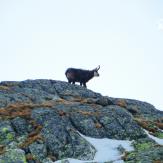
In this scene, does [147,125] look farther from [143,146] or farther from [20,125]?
[20,125]

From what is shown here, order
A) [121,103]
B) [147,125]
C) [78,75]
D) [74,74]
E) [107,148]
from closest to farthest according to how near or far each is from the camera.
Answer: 1. [107,148]
2. [147,125]
3. [121,103]
4. [74,74]
5. [78,75]

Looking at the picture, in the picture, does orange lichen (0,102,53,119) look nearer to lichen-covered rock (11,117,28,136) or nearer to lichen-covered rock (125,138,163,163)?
lichen-covered rock (11,117,28,136)

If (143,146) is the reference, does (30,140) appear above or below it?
below

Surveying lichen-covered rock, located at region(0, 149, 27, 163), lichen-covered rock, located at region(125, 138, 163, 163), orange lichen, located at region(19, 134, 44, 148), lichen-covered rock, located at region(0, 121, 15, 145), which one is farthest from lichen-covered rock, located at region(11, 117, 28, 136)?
lichen-covered rock, located at region(125, 138, 163, 163)

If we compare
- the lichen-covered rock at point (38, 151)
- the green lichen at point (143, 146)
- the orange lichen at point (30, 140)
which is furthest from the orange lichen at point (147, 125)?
the lichen-covered rock at point (38, 151)

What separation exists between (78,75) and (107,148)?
20.2 m

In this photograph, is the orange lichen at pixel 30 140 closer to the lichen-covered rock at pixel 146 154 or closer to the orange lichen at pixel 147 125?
the lichen-covered rock at pixel 146 154

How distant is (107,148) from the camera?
33.2m

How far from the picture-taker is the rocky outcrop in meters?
31.3

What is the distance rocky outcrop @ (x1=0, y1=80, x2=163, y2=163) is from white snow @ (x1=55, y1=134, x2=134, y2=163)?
2.00 ft

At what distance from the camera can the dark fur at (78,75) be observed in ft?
170

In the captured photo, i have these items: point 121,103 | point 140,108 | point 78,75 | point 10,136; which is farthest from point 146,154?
point 78,75

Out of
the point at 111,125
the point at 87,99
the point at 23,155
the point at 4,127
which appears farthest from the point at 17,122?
the point at 87,99

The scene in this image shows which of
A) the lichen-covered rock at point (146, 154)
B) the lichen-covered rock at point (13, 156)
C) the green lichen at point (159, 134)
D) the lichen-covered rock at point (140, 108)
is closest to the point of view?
the lichen-covered rock at point (146, 154)
